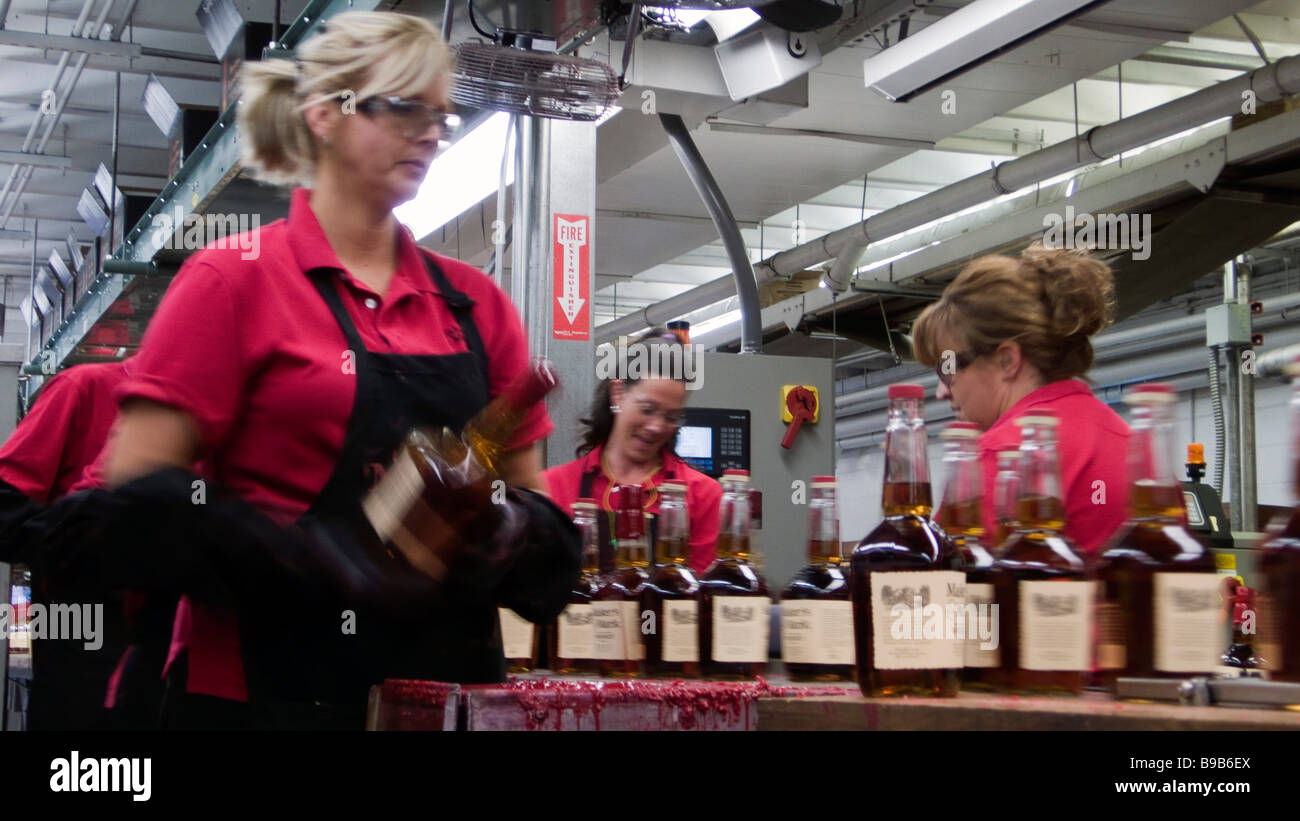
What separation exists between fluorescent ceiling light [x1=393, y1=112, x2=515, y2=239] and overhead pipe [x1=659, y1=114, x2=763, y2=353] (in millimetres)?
937

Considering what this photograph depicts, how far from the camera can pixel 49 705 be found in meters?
3.11

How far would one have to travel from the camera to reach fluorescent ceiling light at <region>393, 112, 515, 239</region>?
152 inches

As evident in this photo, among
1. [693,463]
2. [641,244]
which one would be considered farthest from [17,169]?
[693,463]

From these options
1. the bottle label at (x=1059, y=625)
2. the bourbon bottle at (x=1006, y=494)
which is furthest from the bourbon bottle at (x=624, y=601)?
the bottle label at (x=1059, y=625)

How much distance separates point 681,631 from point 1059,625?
0.72 meters

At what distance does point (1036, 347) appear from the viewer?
7.82 ft

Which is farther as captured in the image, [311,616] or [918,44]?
[918,44]

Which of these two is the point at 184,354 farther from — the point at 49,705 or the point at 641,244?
the point at 641,244

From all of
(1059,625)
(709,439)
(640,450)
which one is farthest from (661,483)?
(1059,625)

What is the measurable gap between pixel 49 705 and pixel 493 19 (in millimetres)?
2008

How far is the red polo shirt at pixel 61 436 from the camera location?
9.61ft

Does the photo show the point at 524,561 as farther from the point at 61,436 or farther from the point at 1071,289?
the point at 61,436

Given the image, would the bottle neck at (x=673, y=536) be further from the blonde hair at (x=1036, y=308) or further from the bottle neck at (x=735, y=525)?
the blonde hair at (x=1036, y=308)

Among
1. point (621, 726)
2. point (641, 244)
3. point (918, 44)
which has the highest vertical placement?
point (641, 244)
